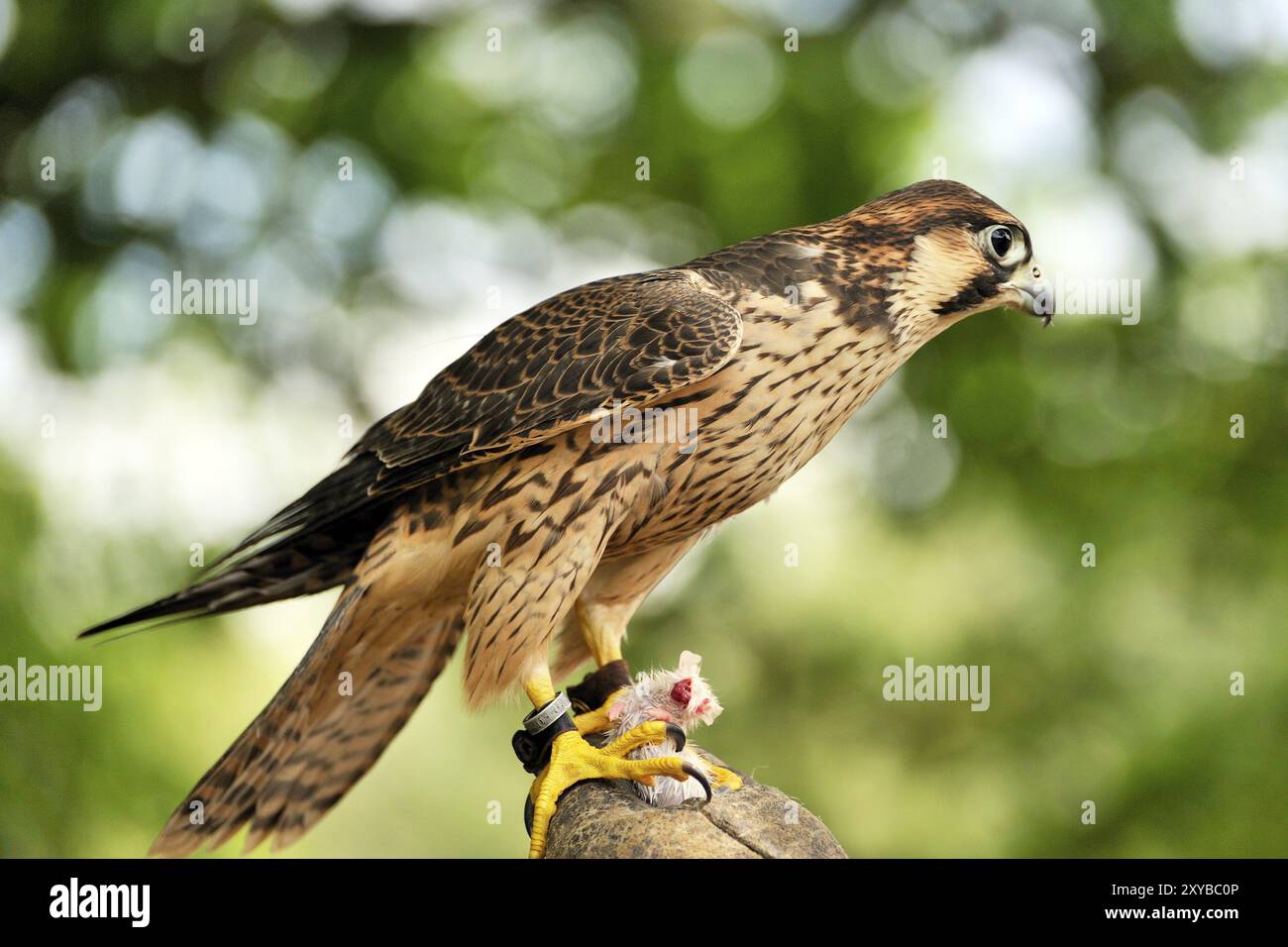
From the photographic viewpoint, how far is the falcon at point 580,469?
2.76 metres

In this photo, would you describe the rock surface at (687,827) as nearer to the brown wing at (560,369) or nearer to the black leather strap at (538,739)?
the black leather strap at (538,739)

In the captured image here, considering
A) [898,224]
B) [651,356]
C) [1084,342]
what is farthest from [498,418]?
[1084,342]

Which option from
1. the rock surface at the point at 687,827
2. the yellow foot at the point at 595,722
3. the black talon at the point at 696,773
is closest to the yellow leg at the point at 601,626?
the yellow foot at the point at 595,722

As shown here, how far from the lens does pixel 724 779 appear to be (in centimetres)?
273

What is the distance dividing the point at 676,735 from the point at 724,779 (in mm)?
163

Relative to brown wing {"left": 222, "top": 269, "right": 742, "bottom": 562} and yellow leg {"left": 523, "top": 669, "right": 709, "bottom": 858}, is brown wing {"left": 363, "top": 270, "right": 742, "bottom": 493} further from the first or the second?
yellow leg {"left": 523, "top": 669, "right": 709, "bottom": 858}

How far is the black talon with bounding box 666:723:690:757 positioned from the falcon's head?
3.34 feet

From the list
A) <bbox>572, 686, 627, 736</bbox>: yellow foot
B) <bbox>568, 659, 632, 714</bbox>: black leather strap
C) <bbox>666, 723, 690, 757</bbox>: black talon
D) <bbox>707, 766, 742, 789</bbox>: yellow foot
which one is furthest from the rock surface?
<bbox>568, 659, 632, 714</bbox>: black leather strap

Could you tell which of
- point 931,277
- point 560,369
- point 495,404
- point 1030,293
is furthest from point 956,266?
point 495,404

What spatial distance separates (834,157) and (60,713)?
387cm

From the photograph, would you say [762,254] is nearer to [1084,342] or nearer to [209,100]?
[1084,342]

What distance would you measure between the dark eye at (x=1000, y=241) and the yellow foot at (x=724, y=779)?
130cm

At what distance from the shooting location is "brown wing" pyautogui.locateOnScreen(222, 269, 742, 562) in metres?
2.75

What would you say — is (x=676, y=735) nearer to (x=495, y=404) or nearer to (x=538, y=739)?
(x=538, y=739)
